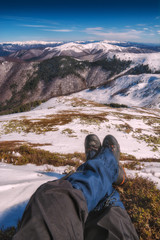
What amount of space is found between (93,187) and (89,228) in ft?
1.90

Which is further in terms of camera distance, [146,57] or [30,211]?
[146,57]

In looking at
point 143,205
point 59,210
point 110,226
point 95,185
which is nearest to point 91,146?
point 143,205

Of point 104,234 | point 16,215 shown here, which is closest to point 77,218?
point 104,234

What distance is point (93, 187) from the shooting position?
236 cm

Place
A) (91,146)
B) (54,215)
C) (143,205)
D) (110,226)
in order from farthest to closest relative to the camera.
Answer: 1. (91,146)
2. (143,205)
3. (110,226)
4. (54,215)

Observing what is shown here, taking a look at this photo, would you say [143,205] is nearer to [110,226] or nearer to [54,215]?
[110,226]

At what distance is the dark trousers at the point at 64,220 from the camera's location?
1.51 meters

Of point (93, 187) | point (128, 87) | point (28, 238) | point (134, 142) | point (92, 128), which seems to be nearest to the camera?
point (28, 238)

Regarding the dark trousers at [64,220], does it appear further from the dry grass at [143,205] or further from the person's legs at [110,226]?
the dry grass at [143,205]

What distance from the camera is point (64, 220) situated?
1.67 meters

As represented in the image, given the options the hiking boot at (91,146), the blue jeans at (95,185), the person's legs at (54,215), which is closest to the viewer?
the person's legs at (54,215)

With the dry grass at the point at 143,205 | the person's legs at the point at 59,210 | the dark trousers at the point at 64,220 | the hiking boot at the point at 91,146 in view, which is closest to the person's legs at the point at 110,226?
the dark trousers at the point at 64,220

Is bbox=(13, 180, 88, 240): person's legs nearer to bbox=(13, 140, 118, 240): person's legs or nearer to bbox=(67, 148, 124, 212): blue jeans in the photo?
bbox=(13, 140, 118, 240): person's legs

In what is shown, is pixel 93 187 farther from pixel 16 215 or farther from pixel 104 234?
pixel 16 215
